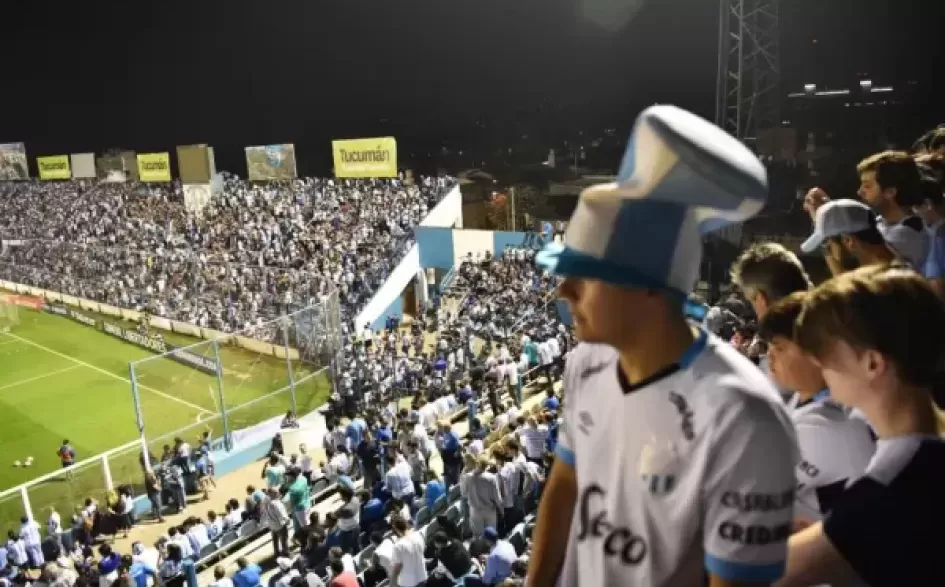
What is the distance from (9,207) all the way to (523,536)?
52783mm

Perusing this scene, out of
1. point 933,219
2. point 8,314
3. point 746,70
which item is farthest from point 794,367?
point 8,314

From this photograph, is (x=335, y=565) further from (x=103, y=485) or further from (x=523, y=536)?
(x=103, y=485)

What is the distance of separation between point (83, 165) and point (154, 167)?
Result: 9.31 meters

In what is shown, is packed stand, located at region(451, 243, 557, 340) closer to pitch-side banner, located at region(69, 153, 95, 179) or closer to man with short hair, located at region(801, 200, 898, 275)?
man with short hair, located at region(801, 200, 898, 275)

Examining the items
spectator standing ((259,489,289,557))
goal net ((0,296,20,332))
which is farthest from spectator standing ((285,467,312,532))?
goal net ((0,296,20,332))

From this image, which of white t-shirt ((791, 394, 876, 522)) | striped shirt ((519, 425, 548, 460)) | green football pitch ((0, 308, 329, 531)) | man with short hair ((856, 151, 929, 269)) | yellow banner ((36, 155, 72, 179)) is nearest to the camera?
white t-shirt ((791, 394, 876, 522))

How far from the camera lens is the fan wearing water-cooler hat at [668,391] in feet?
4.18

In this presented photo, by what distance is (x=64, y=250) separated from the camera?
31.6 meters

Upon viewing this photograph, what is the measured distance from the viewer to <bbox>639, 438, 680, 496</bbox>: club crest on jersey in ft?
4.50

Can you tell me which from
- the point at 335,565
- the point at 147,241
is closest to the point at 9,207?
the point at 147,241

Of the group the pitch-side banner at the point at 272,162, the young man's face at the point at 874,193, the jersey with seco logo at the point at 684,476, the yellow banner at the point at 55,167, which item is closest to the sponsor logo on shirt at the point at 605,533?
the jersey with seco logo at the point at 684,476

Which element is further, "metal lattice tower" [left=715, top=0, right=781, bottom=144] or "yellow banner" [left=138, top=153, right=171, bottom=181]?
"yellow banner" [left=138, top=153, right=171, bottom=181]

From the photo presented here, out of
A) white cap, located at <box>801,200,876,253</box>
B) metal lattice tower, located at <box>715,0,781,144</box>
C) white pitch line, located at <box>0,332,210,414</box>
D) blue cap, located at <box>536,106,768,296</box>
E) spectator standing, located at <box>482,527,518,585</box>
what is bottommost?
white pitch line, located at <box>0,332,210,414</box>

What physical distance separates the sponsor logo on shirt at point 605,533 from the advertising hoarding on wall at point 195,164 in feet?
129
